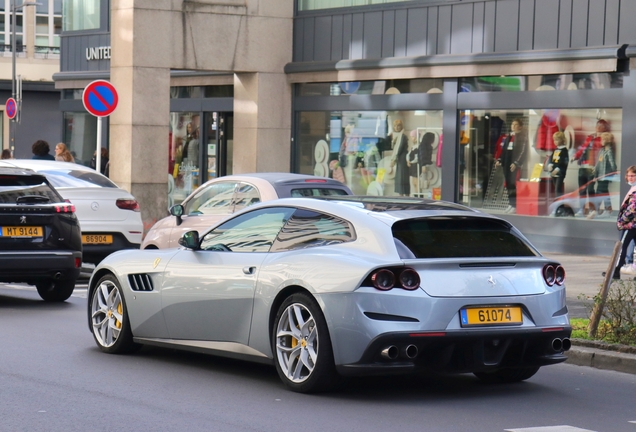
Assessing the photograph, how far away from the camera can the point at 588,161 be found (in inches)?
740

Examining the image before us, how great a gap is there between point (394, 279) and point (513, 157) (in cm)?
1321

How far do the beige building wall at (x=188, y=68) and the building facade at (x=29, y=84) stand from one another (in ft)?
121

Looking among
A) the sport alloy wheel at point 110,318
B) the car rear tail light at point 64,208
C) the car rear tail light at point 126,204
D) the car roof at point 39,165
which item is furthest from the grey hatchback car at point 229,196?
the sport alloy wheel at point 110,318

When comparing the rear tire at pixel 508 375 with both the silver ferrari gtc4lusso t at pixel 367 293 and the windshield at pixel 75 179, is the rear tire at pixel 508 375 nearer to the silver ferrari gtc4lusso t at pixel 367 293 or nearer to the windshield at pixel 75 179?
the silver ferrari gtc4lusso t at pixel 367 293

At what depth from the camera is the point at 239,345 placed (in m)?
8.17

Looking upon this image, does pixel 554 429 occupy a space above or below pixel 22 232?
below

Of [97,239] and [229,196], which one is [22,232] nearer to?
[229,196]

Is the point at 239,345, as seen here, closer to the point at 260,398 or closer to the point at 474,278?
the point at 260,398

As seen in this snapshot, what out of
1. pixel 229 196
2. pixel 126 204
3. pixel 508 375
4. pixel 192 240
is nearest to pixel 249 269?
pixel 192 240

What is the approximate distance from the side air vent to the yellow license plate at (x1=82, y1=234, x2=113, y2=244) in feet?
22.0

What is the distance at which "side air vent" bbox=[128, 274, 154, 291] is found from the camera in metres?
9.02

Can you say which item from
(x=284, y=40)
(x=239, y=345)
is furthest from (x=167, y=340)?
(x=284, y=40)

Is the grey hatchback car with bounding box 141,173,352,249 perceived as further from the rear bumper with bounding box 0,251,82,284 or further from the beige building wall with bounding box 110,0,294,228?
the beige building wall with bounding box 110,0,294,228

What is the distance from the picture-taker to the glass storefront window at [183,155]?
90.7 ft
